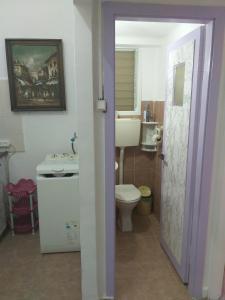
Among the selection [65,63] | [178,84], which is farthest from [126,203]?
[65,63]

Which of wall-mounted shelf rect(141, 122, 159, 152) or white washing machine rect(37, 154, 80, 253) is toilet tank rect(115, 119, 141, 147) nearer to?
wall-mounted shelf rect(141, 122, 159, 152)

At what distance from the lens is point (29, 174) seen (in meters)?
2.83

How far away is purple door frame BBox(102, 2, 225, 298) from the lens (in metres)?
1.39

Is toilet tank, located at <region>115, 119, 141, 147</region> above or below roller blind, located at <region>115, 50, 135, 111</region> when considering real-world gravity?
below

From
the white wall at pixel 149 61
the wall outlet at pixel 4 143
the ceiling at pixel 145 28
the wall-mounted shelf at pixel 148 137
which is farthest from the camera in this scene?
the wall-mounted shelf at pixel 148 137

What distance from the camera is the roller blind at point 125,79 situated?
121 inches

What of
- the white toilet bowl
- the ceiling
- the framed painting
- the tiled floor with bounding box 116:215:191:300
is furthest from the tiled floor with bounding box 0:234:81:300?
the ceiling

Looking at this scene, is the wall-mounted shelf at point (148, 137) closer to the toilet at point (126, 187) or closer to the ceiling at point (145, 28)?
the toilet at point (126, 187)

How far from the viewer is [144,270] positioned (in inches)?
82.7

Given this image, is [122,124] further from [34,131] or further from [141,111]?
[34,131]

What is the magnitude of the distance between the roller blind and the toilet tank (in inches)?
12.4

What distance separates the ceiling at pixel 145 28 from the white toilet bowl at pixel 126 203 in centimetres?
179

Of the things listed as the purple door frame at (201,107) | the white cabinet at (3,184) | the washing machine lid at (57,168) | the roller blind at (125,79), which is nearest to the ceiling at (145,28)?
the roller blind at (125,79)

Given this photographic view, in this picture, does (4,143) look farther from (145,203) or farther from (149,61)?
(149,61)
